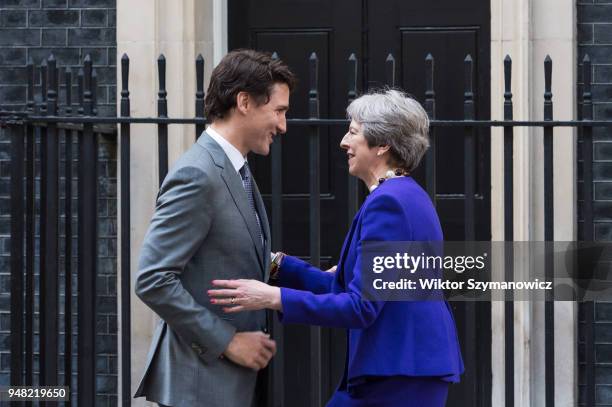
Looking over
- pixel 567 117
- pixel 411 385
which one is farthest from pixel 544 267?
pixel 411 385

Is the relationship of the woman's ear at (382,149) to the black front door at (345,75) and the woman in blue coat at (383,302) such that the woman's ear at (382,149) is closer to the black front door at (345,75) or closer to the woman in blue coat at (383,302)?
the woman in blue coat at (383,302)

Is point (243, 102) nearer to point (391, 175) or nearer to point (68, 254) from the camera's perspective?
point (391, 175)

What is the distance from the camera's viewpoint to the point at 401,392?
370 cm

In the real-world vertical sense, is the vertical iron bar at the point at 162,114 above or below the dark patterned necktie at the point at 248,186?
above

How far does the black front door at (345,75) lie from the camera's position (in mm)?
6629

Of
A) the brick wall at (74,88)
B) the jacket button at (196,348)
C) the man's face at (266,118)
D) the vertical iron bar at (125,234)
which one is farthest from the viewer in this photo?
the brick wall at (74,88)

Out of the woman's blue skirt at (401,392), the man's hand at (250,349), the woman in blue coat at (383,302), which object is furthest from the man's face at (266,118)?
the woman's blue skirt at (401,392)

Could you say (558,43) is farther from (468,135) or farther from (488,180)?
(468,135)

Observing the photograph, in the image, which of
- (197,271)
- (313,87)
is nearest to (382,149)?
(197,271)

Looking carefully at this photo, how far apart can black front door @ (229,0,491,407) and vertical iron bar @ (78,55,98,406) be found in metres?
1.42

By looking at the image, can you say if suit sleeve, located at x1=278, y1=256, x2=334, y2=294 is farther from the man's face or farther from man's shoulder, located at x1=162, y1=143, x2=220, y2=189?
man's shoulder, located at x1=162, y1=143, x2=220, y2=189

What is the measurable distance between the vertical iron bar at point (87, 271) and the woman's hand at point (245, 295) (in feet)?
5.68

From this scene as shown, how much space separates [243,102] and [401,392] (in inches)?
38.8

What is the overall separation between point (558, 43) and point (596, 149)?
0.57 m
